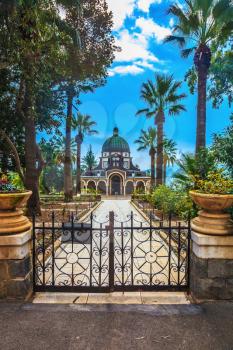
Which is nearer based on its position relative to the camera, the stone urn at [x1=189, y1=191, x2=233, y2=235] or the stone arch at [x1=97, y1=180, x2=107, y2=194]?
the stone urn at [x1=189, y1=191, x2=233, y2=235]

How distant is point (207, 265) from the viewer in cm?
418

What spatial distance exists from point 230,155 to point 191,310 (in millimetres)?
2776

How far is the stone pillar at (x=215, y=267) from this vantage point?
414 cm

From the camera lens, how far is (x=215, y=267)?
164 inches

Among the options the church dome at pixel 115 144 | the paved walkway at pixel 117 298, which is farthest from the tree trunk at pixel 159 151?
the church dome at pixel 115 144

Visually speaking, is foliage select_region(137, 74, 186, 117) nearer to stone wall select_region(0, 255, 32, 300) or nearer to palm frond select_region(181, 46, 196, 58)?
palm frond select_region(181, 46, 196, 58)

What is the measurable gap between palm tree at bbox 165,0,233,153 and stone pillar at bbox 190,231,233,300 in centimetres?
1005

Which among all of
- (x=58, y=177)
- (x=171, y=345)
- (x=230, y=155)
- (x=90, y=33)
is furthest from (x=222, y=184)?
(x=58, y=177)

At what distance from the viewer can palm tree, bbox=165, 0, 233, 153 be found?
1273 cm

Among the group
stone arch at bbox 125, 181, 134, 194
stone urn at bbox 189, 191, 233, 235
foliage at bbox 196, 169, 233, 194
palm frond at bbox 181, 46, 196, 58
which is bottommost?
stone arch at bbox 125, 181, 134, 194

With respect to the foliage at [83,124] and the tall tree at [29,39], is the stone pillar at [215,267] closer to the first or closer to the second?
the tall tree at [29,39]

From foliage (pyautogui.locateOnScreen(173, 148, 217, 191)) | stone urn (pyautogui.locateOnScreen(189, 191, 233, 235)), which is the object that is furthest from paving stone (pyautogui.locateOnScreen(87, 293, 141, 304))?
foliage (pyautogui.locateOnScreen(173, 148, 217, 191))

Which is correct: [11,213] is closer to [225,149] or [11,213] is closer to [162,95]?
[225,149]

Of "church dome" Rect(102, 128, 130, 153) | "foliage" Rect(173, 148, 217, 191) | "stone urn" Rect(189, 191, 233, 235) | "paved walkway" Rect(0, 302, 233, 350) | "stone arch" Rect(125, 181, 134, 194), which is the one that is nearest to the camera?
"paved walkway" Rect(0, 302, 233, 350)
